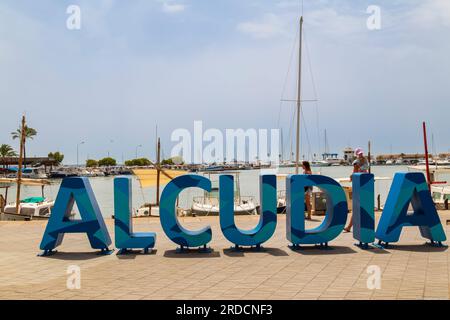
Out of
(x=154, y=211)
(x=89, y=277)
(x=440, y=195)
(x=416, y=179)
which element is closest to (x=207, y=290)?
(x=89, y=277)

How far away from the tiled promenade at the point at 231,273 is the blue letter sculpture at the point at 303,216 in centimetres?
34

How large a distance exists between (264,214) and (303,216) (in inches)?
35.0

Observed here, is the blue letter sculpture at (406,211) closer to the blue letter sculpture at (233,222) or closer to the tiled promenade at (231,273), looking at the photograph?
the tiled promenade at (231,273)

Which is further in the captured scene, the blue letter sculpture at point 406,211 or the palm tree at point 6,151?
the palm tree at point 6,151

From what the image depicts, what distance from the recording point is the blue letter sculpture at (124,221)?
11.1 meters

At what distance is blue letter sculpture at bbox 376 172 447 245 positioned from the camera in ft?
36.5

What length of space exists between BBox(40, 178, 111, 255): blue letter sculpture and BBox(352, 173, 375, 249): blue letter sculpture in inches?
227

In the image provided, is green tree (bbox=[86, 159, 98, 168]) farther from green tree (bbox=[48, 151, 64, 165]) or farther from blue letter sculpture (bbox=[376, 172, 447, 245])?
blue letter sculpture (bbox=[376, 172, 447, 245])

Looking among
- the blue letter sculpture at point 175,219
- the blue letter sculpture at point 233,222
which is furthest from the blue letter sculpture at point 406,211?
the blue letter sculpture at point 175,219

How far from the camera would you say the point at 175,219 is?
11195mm
